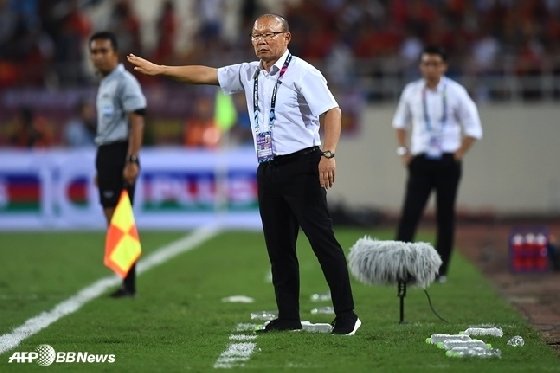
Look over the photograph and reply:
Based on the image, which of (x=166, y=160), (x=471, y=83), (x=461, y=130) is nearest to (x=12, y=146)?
(x=166, y=160)

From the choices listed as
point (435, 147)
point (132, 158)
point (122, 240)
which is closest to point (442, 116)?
point (435, 147)

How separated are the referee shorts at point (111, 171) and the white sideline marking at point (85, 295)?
859 mm

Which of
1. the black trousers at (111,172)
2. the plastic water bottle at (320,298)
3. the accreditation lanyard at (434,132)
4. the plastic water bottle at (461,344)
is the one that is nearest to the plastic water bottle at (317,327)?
the plastic water bottle at (461,344)

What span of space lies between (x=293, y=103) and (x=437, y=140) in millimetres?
4645

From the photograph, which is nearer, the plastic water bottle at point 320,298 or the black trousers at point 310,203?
the black trousers at point 310,203

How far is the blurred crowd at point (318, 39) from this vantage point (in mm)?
25141

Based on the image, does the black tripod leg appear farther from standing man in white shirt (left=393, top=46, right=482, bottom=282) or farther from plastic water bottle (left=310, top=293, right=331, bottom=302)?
standing man in white shirt (left=393, top=46, right=482, bottom=282)

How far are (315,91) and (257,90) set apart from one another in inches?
15.8

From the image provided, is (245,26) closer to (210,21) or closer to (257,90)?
(210,21)

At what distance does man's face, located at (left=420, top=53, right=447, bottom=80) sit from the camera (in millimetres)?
12945

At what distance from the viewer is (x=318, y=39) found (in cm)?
2598

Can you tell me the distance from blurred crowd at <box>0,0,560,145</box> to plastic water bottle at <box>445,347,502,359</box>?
641 inches

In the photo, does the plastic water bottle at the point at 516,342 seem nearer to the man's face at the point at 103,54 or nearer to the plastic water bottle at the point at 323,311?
the plastic water bottle at the point at 323,311


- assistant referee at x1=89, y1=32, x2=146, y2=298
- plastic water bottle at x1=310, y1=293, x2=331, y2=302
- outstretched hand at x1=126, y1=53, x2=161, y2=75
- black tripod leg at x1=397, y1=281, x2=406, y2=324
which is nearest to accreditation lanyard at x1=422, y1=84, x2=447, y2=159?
plastic water bottle at x1=310, y1=293, x2=331, y2=302
